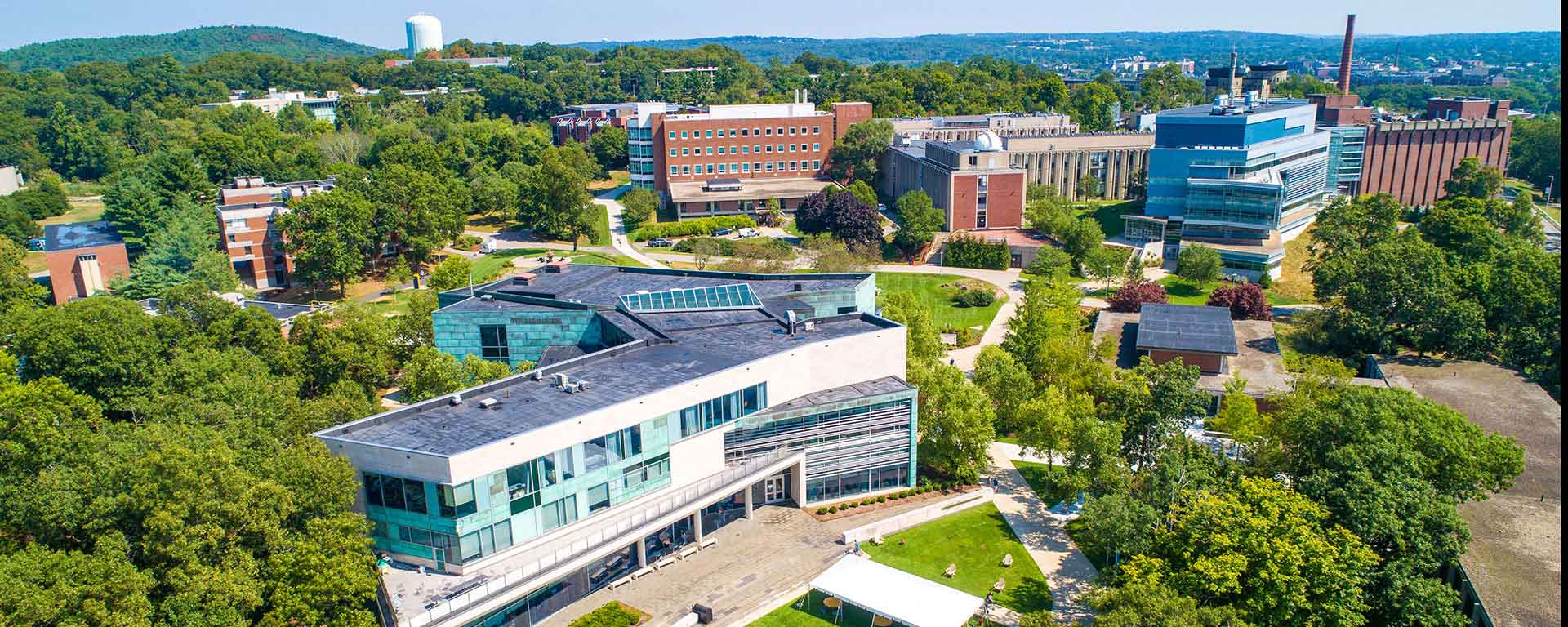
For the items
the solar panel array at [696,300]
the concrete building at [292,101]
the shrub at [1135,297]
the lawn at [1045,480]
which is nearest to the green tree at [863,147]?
the shrub at [1135,297]

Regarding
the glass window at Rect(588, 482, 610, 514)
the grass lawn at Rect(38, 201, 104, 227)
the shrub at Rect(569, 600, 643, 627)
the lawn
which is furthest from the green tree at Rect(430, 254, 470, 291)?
the grass lawn at Rect(38, 201, 104, 227)

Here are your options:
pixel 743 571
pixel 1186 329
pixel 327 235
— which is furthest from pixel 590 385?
pixel 327 235

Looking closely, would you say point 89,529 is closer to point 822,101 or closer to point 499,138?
point 499,138

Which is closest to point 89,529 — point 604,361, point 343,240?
point 604,361

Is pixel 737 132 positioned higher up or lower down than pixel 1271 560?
higher up

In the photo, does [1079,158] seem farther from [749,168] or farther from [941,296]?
[941,296]

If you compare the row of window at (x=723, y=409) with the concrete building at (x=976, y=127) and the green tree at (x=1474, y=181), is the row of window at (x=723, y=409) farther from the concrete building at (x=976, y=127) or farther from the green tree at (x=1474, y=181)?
the green tree at (x=1474, y=181)
